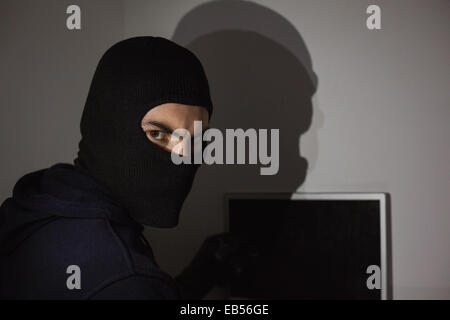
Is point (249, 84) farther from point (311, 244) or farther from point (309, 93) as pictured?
point (311, 244)

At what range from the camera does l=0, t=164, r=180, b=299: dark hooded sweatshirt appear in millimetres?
602

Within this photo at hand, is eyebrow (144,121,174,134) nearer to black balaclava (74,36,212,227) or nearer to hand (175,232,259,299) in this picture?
black balaclava (74,36,212,227)

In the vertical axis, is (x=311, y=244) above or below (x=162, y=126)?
below

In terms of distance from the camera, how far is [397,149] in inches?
40.0

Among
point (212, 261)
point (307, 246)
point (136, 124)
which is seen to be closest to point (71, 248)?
point (136, 124)

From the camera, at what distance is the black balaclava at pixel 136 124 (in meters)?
0.75

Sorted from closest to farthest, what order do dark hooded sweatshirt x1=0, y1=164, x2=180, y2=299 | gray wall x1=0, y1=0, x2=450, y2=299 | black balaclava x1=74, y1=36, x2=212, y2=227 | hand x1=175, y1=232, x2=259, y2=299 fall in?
dark hooded sweatshirt x1=0, y1=164, x2=180, y2=299
black balaclava x1=74, y1=36, x2=212, y2=227
gray wall x1=0, y1=0, x2=450, y2=299
hand x1=175, y1=232, x2=259, y2=299

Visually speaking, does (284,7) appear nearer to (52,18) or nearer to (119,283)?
(52,18)

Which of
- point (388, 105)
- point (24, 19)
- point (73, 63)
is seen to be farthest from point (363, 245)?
point (24, 19)

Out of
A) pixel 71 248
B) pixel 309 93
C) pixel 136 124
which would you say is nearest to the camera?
pixel 71 248

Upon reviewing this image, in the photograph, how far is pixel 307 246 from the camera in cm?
108

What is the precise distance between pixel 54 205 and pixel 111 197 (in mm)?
120

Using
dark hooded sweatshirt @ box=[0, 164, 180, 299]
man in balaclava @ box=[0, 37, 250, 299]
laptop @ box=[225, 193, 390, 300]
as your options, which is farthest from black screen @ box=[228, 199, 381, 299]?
dark hooded sweatshirt @ box=[0, 164, 180, 299]

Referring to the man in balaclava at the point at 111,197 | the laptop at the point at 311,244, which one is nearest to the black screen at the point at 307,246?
the laptop at the point at 311,244
